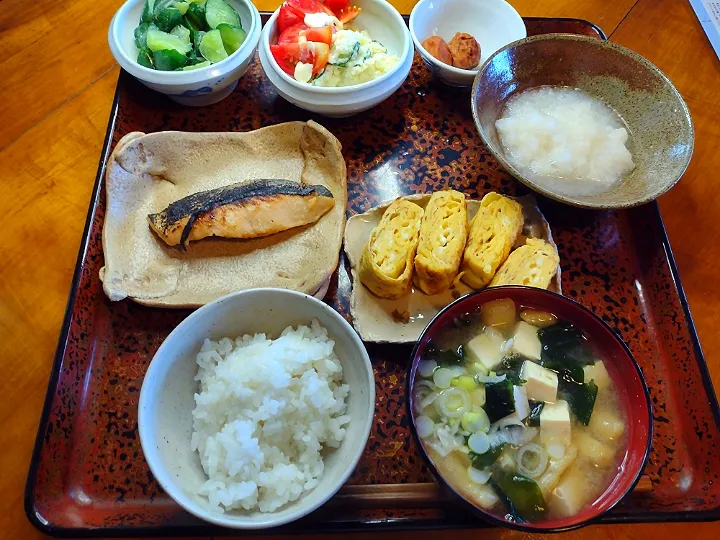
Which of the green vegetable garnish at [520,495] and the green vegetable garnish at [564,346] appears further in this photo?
the green vegetable garnish at [564,346]

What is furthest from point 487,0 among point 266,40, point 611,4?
point 266,40

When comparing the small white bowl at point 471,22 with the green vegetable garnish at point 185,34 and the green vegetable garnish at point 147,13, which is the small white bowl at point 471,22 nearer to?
the green vegetable garnish at point 185,34

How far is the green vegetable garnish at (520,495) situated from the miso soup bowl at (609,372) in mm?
30

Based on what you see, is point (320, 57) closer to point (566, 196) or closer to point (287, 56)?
point (287, 56)

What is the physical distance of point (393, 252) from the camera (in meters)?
1.54

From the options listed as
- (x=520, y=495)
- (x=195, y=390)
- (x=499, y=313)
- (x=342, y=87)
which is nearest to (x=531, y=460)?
(x=520, y=495)

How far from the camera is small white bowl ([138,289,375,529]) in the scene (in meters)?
1.14

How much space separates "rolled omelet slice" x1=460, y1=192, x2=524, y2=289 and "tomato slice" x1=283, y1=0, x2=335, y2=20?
0.93 metres

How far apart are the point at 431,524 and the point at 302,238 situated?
2.81 ft

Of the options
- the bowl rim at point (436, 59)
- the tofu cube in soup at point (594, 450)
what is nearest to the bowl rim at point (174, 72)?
the bowl rim at point (436, 59)

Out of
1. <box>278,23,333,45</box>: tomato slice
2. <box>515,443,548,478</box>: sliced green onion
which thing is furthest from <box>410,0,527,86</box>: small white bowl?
<box>515,443,548,478</box>: sliced green onion

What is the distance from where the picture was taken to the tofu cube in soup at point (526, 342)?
131 cm

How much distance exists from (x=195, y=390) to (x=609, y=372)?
0.99m

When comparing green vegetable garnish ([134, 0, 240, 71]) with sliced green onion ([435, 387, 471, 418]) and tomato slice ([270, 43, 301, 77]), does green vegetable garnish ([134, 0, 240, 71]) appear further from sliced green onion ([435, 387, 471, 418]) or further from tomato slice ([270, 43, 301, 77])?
sliced green onion ([435, 387, 471, 418])
